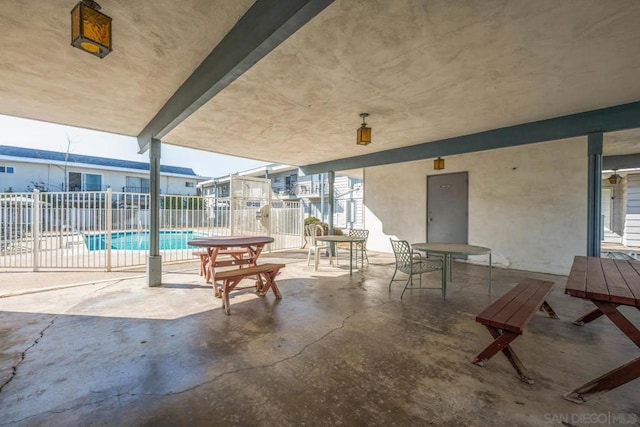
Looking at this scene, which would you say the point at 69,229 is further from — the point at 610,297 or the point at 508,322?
the point at 610,297

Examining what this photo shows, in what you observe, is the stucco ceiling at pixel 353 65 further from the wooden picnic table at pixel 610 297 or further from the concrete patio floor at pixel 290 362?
the concrete patio floor at pixel 290 362

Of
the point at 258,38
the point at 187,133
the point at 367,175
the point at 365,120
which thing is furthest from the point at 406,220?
the point at 258,38

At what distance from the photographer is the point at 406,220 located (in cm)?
799

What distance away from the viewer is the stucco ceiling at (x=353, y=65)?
206 cm

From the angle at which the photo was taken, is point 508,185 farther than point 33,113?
Yes

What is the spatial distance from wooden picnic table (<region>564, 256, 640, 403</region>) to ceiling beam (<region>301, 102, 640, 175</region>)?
227cm

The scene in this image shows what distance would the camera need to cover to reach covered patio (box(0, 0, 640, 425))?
184 centimetres

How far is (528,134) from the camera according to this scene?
→ 14.5 ft

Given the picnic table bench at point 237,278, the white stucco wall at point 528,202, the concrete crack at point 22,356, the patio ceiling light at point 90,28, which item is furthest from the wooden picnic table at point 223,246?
the white stucco wall at point 528,202

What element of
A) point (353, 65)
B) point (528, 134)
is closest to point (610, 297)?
point (353, 65)

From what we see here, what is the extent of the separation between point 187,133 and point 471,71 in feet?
15.2

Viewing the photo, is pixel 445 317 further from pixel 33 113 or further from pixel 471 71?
pixel 33 113

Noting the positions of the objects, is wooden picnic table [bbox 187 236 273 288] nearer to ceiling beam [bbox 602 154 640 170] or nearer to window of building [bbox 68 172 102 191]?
ceiling beam [bbox 602 154 640 170]

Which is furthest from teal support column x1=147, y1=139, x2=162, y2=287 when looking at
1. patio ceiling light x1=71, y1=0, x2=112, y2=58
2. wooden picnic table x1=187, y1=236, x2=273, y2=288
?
patio ceiling light x1=71, y1=0, x2=112, y2=58
